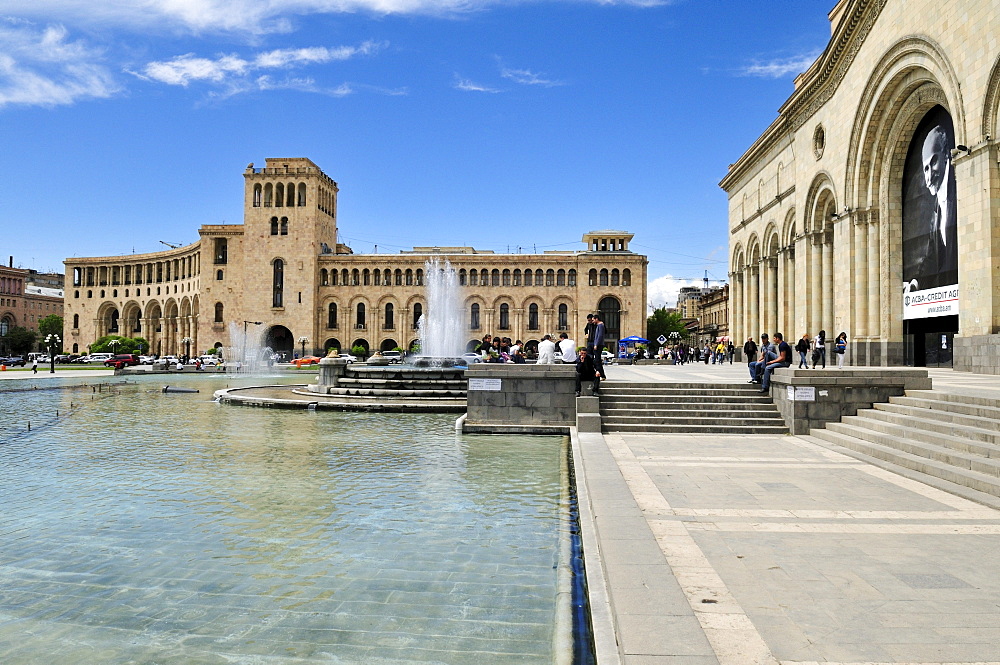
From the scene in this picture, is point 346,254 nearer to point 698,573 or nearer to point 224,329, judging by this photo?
point 224,329

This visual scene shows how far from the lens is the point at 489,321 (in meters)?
74.8

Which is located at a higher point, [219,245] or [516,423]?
[219,245]

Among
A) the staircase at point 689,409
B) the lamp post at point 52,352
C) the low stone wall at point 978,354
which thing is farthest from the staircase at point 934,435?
the lamp post at point 52,352

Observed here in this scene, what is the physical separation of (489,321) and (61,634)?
71.0 meters

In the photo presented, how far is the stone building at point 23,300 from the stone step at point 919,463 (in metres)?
122

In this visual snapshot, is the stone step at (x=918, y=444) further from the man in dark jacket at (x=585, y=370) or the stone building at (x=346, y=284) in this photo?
the stone building at (x=346, y=284)

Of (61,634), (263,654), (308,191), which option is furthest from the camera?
(308,191)

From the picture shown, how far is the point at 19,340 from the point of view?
10256 centimetres

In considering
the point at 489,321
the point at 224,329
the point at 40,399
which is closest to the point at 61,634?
the point at 40,399

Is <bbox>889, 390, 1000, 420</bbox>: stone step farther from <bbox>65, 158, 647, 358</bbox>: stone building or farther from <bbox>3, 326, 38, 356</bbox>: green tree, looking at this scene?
<bbox>3, 326, 38, 356</bbox>: green tree

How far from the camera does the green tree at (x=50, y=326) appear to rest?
106000 millimetres

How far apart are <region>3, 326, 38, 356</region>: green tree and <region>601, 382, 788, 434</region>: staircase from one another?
117171 millimetres

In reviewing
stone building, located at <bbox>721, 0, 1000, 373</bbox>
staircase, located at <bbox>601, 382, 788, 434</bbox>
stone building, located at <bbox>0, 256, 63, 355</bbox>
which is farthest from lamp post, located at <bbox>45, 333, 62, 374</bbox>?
stone building, located at <bbox>721, 0, 1000, 373</bbox>

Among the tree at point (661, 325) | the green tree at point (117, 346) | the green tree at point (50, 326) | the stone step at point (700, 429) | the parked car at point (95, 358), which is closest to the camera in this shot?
the stone step at point (700, 429)
